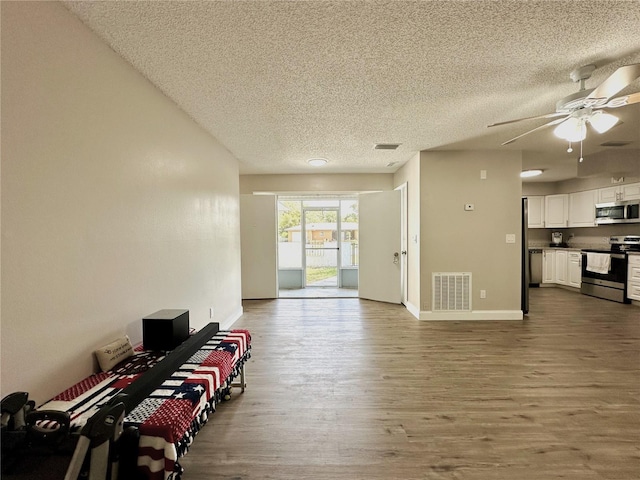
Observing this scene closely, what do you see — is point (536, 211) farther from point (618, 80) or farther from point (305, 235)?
point (618, 80)

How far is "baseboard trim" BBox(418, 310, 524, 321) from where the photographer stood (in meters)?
4.41

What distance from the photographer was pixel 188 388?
155cm

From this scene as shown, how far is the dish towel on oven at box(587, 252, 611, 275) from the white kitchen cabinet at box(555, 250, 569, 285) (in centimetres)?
66

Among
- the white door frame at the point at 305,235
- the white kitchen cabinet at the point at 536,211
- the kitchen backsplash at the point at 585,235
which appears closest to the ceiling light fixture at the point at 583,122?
the kitchen backsplash at the point at 585,235

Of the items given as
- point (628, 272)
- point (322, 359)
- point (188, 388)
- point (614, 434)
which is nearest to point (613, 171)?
point (628, 272)

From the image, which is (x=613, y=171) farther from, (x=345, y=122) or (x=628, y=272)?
(x=345, y=122)

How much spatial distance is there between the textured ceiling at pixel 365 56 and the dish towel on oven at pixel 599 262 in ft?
11.0

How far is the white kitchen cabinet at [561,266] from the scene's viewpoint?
6695 mm

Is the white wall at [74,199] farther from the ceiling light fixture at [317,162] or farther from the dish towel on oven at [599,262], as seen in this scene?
the dish towel on oven at [599,262]

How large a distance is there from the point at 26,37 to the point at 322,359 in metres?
3.08

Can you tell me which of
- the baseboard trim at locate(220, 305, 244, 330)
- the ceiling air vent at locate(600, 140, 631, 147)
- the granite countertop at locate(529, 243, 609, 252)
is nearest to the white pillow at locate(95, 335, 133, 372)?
the baseboard trim at locate(220, 305, 244, 330)

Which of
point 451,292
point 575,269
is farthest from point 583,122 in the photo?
point 575,269

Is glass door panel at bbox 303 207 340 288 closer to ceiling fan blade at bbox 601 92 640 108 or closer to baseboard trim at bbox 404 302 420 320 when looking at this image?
baseboard trim at bbox 404 302 420 320

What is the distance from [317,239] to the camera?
7656mm
